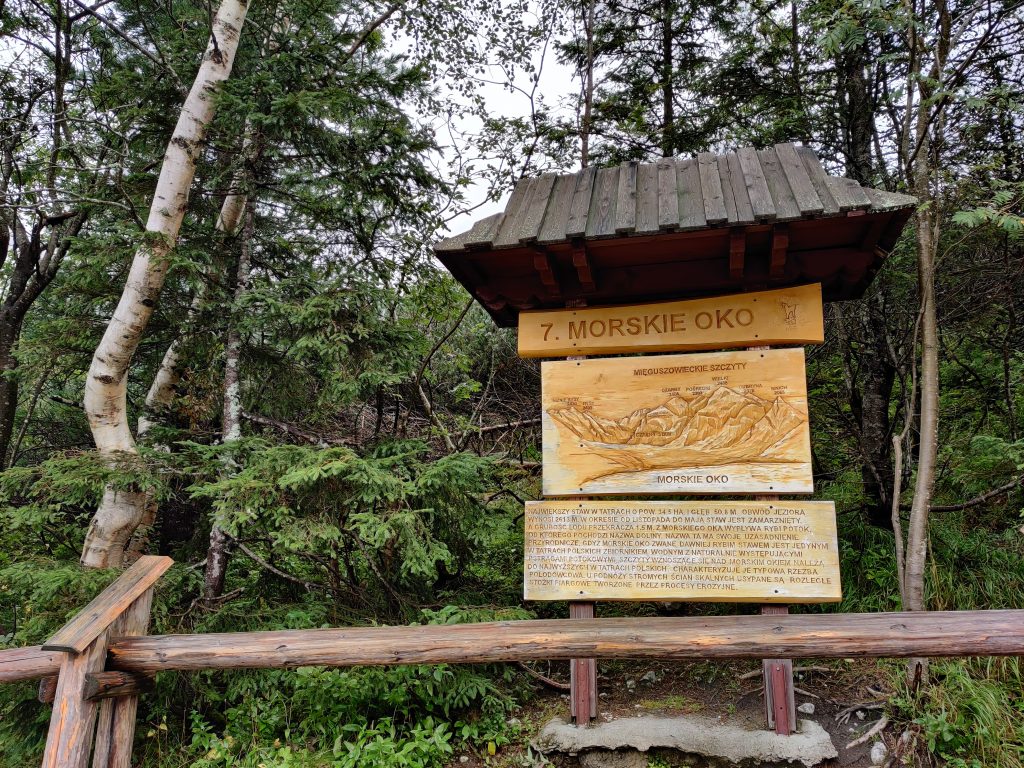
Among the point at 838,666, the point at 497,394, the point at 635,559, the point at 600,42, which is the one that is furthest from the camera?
the point at 497,394

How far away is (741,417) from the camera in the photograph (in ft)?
12.7

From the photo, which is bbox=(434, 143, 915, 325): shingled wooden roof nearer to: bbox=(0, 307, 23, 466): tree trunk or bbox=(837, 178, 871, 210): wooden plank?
bbox=(837, 178, 871, 210): wooden plank

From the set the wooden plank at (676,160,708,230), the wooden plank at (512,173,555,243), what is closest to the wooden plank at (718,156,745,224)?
the wooden plank at (676,160,708,230)

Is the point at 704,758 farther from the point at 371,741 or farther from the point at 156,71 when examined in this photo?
the point at 156,71

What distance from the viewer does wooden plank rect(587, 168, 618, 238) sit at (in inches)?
141

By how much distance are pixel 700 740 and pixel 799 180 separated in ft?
11.3

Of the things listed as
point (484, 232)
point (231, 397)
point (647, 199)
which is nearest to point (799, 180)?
point (647, 199)

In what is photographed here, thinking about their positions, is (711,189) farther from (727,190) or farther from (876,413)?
(876,413)

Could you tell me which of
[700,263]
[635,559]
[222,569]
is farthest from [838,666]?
[222,569]

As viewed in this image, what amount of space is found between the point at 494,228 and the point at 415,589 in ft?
9.57

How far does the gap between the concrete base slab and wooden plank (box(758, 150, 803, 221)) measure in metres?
3.03

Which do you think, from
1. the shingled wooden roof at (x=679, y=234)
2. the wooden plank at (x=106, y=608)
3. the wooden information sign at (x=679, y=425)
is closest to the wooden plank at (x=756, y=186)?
the shingled wooden roof at (x=679, y=234)

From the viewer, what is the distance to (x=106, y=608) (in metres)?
3.17

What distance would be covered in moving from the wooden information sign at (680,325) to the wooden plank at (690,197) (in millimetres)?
704
